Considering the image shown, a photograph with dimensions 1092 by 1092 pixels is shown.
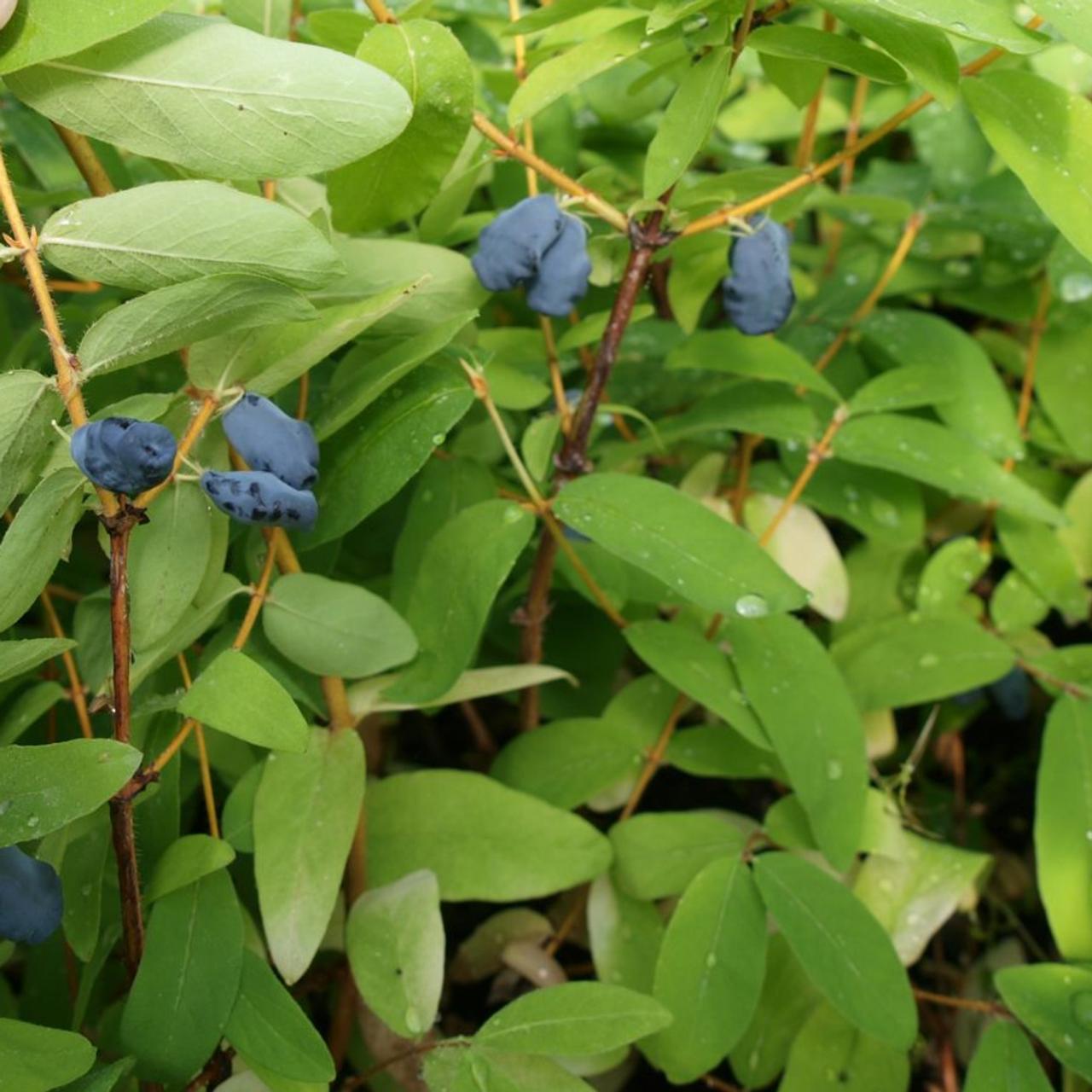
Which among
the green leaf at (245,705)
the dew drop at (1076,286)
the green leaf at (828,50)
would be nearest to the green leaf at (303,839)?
the green leaf at (245,705)

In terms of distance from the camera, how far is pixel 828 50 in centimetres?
77

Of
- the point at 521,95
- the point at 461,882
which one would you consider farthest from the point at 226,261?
the point at 461,882

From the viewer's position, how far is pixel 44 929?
0.73m

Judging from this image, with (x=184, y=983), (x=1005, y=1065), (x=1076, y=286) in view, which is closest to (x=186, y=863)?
(x=184, y=983)

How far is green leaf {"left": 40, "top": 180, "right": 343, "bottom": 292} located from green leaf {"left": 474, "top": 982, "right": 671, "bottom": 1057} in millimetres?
477

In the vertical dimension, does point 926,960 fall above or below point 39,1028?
below

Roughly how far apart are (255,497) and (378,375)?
0.55 ft

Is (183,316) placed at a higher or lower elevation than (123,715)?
higher

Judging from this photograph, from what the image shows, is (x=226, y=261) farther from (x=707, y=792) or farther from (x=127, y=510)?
(x=707, y=792)

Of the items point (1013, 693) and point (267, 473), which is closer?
point (267, 473)

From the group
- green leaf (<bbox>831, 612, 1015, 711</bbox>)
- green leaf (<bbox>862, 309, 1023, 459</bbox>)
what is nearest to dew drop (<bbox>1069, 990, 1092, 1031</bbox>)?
green leaf (<bbox>831, 612, 1015, 711</bbox>)

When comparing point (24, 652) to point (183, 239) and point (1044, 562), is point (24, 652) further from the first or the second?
point (1044, 562)

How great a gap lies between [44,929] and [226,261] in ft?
1.34

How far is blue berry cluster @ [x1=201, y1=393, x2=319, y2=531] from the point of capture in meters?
0.69
